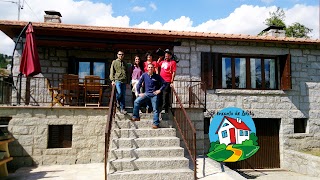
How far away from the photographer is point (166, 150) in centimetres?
550

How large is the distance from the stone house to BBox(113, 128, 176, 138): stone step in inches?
61.3

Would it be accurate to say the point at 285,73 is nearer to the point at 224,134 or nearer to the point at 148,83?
the point at 224,134

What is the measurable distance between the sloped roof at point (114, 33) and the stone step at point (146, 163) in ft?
14.0

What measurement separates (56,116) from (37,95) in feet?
5.80

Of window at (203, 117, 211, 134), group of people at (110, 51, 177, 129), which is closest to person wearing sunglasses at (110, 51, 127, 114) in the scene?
group of people at (110, 51, 177, 129)

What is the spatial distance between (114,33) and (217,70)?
379 cm

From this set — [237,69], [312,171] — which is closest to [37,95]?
[237,69]

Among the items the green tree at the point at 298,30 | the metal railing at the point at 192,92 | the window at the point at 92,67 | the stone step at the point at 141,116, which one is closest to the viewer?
the stone step at the point at 141,116

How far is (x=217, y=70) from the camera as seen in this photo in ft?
29.4

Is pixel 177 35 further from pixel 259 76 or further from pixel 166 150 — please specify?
pixel 166 150

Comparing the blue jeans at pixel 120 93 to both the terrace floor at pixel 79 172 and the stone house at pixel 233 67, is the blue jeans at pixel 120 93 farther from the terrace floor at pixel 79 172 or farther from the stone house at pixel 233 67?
the terrace floor at pixel 79 172

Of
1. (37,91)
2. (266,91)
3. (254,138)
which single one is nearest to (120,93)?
(37,91)

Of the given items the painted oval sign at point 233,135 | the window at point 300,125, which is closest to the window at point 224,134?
the painted oval sign at point 233,135

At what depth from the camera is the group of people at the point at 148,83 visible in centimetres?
621
